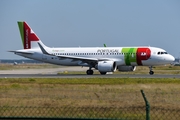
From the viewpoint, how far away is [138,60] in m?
45.6

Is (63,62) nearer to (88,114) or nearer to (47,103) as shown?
(47,103)

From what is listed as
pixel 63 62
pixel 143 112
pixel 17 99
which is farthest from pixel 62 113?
pixel 63 62

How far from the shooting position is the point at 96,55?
48062mm

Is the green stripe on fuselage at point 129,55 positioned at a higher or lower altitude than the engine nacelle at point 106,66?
higher

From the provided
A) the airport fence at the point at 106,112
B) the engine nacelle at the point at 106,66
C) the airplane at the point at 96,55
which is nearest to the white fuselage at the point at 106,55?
the airplane at the point at 96,55

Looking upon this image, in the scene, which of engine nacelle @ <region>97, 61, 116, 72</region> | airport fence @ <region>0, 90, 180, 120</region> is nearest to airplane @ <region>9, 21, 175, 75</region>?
engine nacelle @ <region>97, 61, 116, 72</region>

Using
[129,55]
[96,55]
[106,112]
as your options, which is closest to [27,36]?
[96,55]

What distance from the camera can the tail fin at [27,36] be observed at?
51.2 metres

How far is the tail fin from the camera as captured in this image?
168 feet

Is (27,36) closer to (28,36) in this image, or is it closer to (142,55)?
(28,36)

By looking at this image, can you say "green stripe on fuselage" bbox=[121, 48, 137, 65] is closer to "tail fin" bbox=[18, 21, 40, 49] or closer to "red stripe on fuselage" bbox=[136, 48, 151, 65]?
"red stripe on fuselage" bbox=[136, 48, 151, 65]

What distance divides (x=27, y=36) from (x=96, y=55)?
9.66 metres

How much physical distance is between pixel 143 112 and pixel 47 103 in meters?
4.52

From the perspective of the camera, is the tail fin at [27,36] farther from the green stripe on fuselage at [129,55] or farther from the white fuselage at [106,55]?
the green stripe on fuselage at [129,55]
